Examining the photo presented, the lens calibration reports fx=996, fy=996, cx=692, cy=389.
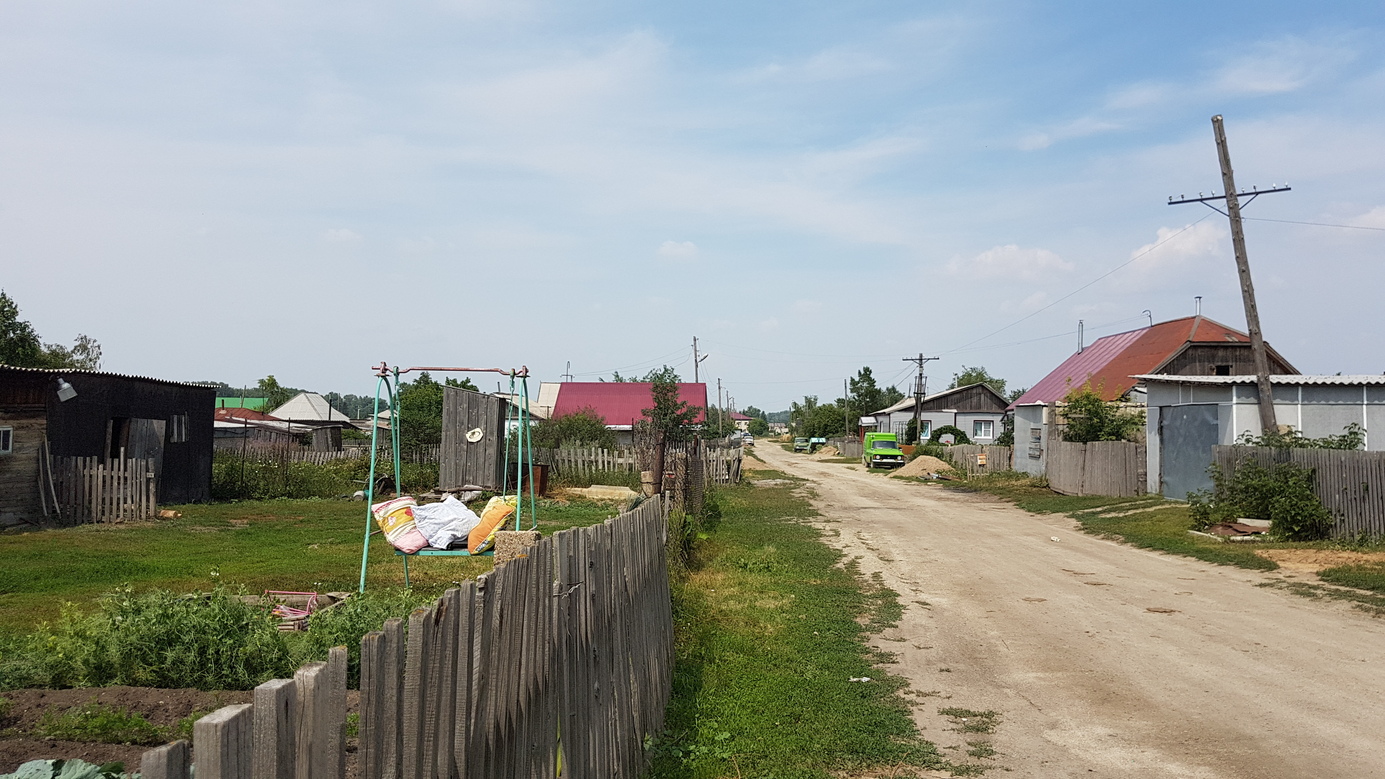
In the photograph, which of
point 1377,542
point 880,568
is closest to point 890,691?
point 880,568

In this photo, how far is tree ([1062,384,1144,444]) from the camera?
94.1 ft

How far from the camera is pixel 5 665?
5.51 metres

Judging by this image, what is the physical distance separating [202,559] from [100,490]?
646cm

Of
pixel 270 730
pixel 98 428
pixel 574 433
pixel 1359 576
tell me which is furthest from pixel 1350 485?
pixel 98 428

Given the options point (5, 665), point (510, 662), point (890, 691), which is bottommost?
point (890, 691)

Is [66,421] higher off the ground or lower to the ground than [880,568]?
higher

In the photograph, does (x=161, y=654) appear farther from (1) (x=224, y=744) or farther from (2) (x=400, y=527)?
(1) (x=224, y=744)

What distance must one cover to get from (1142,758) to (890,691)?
6.40 ft

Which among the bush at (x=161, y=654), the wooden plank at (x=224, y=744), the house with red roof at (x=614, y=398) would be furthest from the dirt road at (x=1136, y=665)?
the house with red roof at (x=614, y=398)

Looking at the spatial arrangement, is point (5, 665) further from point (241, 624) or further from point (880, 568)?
point (880, 568)

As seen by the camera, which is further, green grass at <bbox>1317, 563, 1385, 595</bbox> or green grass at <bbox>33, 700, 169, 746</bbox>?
green grass at <bbox>1317, 563, 1385, 595</bbox>

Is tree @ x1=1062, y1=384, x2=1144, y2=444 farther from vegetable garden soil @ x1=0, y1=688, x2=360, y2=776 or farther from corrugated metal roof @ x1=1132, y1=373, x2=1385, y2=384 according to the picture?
vegetable garden soil @ x1=0, y1=688, x2=360, y2=776

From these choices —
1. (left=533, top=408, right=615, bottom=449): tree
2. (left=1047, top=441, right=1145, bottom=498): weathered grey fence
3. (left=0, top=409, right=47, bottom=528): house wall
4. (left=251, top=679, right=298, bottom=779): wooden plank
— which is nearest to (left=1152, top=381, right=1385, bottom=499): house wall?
(left=1047, top=441, right=1145, bottom=498): weathered grey fence

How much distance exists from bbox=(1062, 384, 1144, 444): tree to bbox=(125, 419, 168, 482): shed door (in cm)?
2376
